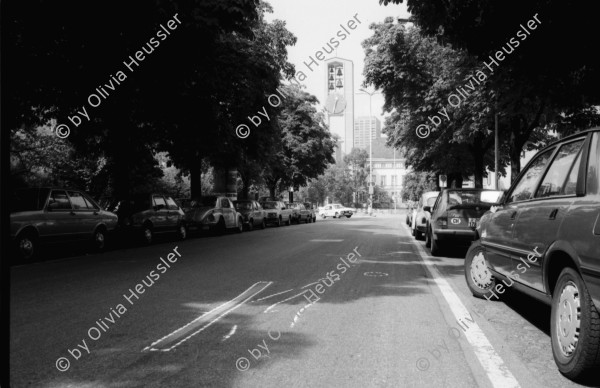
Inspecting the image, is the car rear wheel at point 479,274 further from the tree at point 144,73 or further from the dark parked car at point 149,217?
the dark parked car at point 149,217

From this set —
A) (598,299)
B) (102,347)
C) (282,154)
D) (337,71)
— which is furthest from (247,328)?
(337,71)

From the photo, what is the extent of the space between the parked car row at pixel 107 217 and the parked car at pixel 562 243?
985 cm

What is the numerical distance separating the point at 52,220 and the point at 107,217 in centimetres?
222

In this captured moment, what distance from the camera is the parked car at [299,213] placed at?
3498cm

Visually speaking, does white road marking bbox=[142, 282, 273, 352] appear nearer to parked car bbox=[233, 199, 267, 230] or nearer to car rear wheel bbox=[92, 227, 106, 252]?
car rear wheel bbox=[92, 227, 106, 252]

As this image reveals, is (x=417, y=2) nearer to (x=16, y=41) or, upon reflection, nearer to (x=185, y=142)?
(x=16, y=41)

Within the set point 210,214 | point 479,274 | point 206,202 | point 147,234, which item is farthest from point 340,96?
point 479,274

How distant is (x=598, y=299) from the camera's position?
3.40m

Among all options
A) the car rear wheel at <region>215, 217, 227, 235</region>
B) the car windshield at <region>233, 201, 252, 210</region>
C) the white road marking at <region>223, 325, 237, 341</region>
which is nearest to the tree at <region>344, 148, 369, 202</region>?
the car windshield at <region>233, 201, 252, 210</region>

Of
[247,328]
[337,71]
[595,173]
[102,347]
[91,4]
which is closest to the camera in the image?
[595,173]

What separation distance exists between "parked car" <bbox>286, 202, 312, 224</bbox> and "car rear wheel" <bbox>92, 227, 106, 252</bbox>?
68.9ft

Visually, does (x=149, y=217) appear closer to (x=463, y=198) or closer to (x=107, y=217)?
(x=107, y=217)

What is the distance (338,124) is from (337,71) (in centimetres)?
4991

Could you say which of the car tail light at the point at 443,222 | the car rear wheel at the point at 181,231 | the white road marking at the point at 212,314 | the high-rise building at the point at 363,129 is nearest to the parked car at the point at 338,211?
the car rear wheel at the point at 181,231
